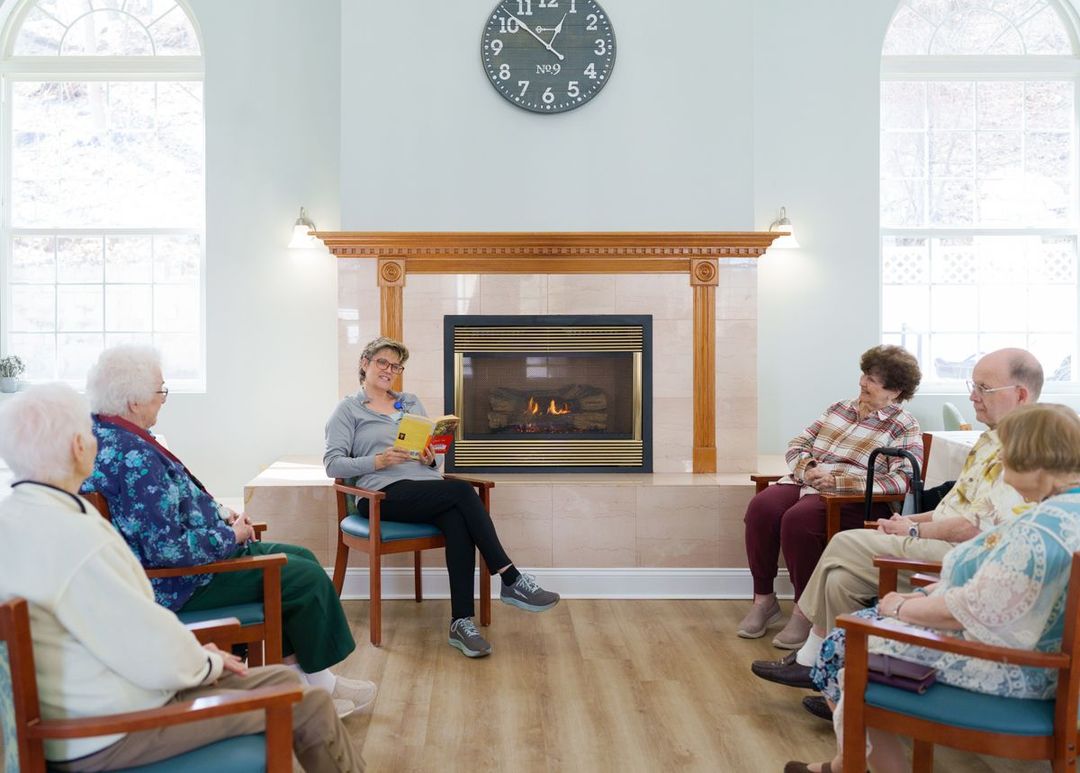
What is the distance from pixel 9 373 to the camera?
5496 millimetres

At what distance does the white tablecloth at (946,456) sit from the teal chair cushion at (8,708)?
3034 mm

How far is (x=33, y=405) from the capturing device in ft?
5.45

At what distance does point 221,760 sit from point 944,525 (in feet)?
7.00

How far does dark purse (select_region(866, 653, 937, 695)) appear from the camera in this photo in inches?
76.5

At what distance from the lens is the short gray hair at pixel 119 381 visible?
99.1 inches

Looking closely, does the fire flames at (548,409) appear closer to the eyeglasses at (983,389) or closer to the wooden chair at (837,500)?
the wooden chair at (837,500)

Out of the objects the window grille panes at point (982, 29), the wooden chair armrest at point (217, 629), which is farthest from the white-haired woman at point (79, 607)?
the window grille panes at point (982, 29)

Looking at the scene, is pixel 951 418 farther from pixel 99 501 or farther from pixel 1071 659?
pixel 99 501

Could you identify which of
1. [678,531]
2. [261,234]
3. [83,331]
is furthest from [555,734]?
[83,331]

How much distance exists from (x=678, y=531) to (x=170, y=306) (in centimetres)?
344

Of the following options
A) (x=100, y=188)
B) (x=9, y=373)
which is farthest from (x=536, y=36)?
(x=9, y=373)

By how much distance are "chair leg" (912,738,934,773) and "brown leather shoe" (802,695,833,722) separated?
54 centimetres

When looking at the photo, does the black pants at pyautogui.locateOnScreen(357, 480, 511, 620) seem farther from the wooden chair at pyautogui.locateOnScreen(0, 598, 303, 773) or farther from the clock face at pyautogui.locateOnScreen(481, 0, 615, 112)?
the clock face at pyautogui.locateOnScreen(481, 0, 615, 112)

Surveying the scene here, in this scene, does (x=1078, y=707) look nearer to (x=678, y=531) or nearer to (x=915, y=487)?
(x=915, y=487)
